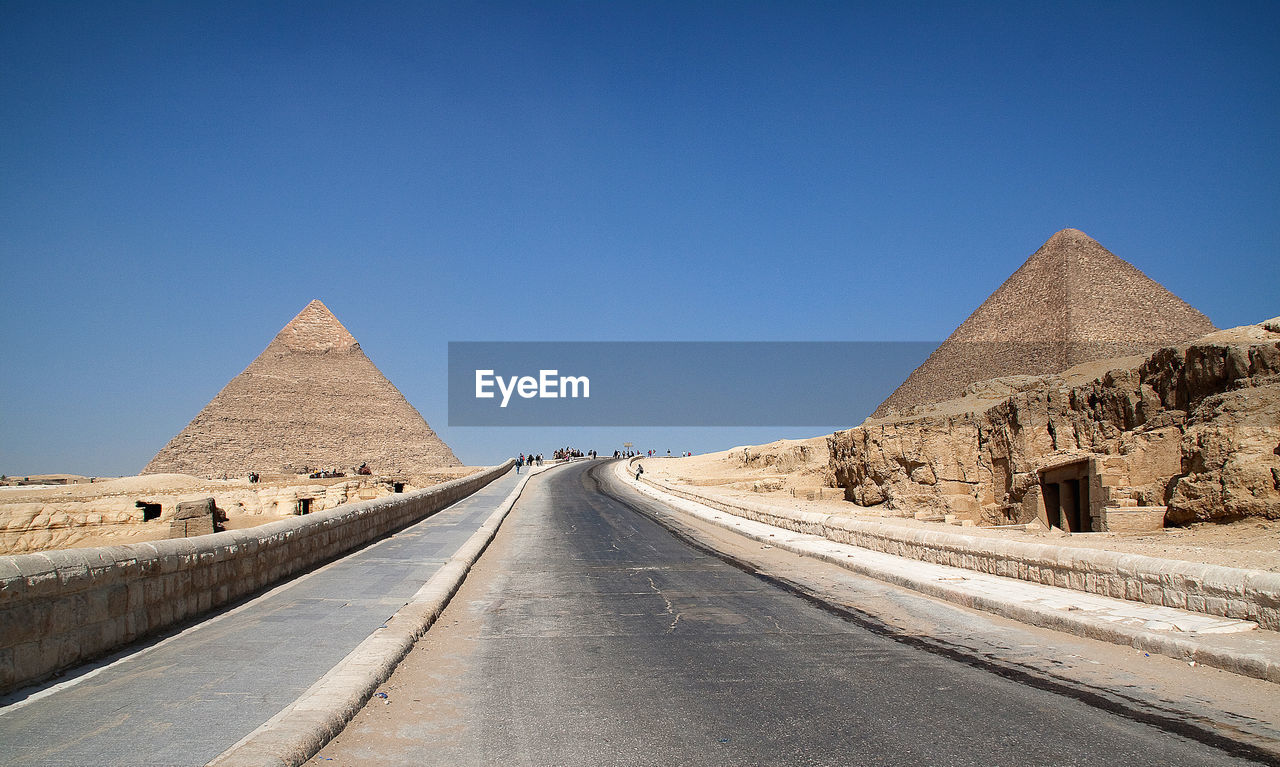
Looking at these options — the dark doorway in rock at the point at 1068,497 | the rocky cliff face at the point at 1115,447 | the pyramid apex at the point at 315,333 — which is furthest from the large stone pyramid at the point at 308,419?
the dark doorway in rock at the point at 1068,497

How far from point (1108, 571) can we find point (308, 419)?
147 metres

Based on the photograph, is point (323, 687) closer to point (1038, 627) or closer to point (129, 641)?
point (129, 641)

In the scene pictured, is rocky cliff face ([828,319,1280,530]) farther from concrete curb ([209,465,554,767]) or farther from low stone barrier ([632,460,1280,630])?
concrete curb ([209,465,554,767])

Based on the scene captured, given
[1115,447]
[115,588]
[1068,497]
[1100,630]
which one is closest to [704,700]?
[1100,630]

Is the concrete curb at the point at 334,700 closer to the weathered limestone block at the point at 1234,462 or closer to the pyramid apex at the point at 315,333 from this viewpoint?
the weathered limestone block at the point at 1234,462

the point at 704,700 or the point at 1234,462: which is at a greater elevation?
the point at 1234,462

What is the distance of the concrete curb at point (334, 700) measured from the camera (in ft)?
12.3

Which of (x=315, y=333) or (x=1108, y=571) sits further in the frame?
(x=315, y=333)

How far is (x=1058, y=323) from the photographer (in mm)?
61500

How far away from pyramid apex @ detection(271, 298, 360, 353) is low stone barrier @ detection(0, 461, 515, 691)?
508 feet

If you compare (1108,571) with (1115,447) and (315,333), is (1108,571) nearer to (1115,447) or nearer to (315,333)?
(1115,447)

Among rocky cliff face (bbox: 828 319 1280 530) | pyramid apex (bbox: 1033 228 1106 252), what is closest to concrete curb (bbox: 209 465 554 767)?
rocky cliff face (bbox: 828 319 1280 530)

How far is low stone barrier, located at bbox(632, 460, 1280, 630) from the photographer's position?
20.5 ft

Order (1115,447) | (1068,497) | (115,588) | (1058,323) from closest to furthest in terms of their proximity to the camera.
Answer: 1. (115,588)
2. (1115,447)
3. (1068,497)
4. (1058,323)
